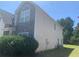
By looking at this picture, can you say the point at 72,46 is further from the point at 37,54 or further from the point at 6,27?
the point at 6,27

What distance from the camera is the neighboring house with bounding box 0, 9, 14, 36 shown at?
210 inches

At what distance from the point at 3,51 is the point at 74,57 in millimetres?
1499

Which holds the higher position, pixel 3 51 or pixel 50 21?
pixel 50 21

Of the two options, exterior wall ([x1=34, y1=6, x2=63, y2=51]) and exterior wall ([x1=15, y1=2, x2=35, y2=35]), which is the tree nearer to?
exterior wall ([x1=34, y1=6, x2=63, y2=51])

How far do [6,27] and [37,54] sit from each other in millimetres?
887

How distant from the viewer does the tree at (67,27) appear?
5258 mm

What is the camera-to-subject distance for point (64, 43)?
17.3 ft

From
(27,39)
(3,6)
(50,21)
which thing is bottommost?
(27,39)

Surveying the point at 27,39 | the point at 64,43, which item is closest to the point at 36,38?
the point at 27,39

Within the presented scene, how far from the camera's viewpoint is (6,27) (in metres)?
5.39

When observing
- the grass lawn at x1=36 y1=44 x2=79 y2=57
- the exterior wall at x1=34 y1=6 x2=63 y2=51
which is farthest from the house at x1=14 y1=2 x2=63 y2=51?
the grass lawn at x1=36 y1=44 x2=79 y2=57

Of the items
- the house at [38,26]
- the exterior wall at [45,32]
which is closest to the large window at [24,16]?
the house at [38,26]

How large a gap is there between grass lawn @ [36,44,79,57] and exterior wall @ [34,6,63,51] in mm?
111

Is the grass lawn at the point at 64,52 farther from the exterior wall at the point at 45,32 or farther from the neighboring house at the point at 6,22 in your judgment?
the neighboring house at the point at 6,22
